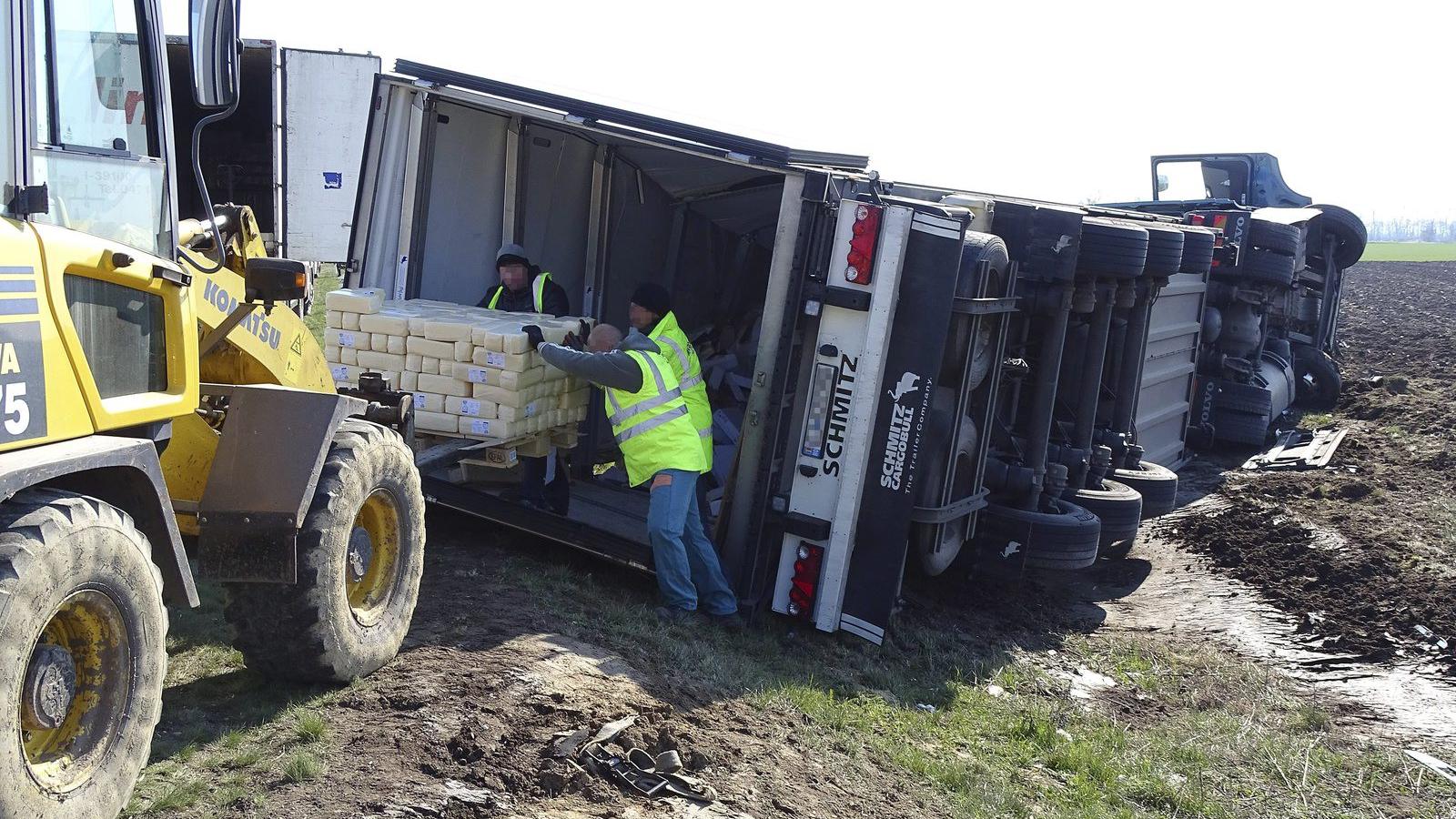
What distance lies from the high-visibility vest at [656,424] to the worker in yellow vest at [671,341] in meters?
0.10

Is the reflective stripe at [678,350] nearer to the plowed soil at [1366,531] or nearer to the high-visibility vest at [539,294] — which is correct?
the high-visibility vest at [539,294]

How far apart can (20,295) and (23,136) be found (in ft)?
1.43

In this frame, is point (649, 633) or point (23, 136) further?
point (649, 633)

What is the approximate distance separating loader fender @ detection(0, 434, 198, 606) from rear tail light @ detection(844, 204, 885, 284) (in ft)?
12.2

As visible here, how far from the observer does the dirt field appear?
14.0ft

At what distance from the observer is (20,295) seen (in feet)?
10.2

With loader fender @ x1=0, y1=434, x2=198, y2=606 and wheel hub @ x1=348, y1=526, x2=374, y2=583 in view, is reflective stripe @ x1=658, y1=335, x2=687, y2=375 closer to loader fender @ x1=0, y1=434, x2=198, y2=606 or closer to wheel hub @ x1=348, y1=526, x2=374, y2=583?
wheel hub @ x1=348, y1=526, x2=374, y2=583

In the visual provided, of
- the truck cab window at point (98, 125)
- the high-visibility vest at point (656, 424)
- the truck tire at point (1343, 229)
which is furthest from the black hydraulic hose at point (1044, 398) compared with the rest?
the truck tire at point (1343, 229)

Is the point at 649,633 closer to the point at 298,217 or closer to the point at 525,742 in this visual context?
the point at 525,742

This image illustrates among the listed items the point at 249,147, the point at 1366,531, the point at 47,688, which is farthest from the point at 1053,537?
the point at 249,147

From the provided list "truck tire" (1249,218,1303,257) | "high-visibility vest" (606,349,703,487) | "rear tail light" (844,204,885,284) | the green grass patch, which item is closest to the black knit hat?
"high-visibility vest" (606,349,703,487)

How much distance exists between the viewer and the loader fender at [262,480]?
4242 mm

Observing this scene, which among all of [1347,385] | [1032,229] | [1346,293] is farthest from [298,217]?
[1346,293]

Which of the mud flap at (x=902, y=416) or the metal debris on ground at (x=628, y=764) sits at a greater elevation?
the mud flap at (x=902, y=416)
